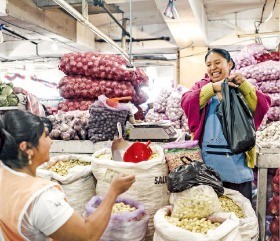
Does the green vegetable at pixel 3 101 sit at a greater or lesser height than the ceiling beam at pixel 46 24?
lesser

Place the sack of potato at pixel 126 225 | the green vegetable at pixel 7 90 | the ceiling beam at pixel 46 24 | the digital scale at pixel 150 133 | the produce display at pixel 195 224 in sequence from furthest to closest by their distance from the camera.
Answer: the ceiling beam at pixel 46 24, the green vegetable at pixel 7 90, the digital scale at pixel 150 133, the sack of potato at pixel 126 225, the produce display at pixel 195 224

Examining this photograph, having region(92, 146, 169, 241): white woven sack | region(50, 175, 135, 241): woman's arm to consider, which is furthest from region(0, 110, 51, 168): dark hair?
region(92, 146, 169, 241): white woven sack

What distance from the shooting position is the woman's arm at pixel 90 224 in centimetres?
152

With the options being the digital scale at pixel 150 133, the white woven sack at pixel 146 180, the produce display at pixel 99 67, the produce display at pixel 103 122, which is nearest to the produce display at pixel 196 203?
the white woven sack at pixel 146 180

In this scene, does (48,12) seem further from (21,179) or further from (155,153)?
(21,179)

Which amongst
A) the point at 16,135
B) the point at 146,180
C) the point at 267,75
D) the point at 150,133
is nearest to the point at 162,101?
the point at 267,75

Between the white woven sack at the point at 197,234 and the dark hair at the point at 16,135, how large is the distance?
0.81m

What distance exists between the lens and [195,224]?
1.94 m

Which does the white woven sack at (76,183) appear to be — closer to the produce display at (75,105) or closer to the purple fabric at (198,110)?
the purple fabric at (198,110)

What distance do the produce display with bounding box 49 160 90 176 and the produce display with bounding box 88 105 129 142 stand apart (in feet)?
1.30

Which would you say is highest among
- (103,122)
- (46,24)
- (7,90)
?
(46,24)

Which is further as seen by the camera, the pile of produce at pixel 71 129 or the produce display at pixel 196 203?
the pile of produce at pixel 71 129

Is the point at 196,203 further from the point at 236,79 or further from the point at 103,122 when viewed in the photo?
the point at 103,122

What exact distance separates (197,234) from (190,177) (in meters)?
0.37
